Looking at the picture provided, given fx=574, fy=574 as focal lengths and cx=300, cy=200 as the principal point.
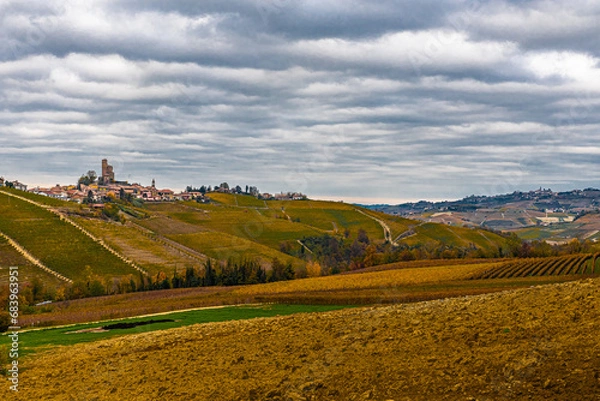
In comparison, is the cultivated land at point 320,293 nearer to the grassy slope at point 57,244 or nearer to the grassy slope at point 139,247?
the grassy slope at point 57,244

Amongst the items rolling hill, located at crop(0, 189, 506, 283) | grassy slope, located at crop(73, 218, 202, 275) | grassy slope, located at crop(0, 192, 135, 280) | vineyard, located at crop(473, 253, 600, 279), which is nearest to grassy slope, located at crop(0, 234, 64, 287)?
rolling hill, located at crop(0, 189, 506, 283)

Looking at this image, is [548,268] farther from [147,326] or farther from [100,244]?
[100,244]

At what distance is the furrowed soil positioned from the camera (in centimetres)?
1731

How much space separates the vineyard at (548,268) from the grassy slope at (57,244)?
84562 mm

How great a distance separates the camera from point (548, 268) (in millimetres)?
85375

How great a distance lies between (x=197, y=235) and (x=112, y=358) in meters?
165

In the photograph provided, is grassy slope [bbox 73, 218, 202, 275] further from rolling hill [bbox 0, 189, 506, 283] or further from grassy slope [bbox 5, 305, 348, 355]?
grassy slope [bbox 5, 305, 348, 355]

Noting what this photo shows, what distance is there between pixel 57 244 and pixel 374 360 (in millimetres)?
137200

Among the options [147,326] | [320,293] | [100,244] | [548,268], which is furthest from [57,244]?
[548,268]

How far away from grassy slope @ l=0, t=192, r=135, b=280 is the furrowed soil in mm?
103279

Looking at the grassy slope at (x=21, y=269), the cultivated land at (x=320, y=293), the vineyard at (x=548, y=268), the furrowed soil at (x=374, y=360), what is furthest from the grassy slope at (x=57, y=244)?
the furrowed soil at (x=374, y=360)

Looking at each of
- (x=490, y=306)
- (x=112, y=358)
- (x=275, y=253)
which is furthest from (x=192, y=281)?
(x=490, y=306)

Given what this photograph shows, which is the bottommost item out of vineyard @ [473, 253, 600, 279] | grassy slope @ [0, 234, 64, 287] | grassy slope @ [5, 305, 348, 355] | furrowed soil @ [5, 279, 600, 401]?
grassy slope @ [0, 234, 64, 287]

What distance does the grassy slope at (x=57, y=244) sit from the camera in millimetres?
133000
